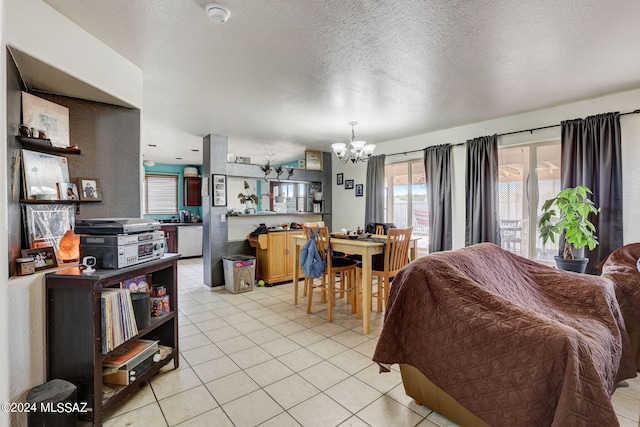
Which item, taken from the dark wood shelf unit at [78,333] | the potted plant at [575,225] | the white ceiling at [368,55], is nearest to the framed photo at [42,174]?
the dark wood shelf unit at [78,333]

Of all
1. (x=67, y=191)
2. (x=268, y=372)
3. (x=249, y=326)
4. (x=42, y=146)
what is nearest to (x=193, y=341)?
(x=249, y=326)

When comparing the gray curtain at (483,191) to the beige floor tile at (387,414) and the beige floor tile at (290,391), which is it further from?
the beige floor tile at (290,391)

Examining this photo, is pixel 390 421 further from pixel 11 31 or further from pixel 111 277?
pixel 11 31

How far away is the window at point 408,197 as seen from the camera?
5008 mm

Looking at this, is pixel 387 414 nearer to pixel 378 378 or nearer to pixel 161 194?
pixel 378 378

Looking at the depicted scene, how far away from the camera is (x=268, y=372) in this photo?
7.46 ft

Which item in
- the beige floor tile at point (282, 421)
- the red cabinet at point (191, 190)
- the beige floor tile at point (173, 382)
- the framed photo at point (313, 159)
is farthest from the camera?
the red cabinet at point (191, 190)

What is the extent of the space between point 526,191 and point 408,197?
1.74 metres

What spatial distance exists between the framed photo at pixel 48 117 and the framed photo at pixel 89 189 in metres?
0.28

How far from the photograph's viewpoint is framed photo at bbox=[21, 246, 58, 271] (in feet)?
5.57

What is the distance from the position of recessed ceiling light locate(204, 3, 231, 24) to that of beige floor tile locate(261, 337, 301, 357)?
8.36 ft

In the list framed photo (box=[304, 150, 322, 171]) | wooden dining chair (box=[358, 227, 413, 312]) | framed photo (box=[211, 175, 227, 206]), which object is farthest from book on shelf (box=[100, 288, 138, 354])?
framed photo (box=[304, 150, 322, 171])

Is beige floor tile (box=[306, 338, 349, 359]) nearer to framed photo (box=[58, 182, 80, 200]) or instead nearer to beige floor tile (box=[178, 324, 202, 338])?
beige floor tile (box=[178, 324, 202, 338])

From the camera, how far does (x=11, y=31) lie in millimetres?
1526
